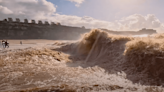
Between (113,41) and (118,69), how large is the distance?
209cm

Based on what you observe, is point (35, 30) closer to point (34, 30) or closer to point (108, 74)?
A: point (34, 30)

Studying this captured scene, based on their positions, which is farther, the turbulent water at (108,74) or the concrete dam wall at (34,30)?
the concrete dam wall at (34,30)

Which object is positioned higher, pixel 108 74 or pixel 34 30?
pixel 34 30

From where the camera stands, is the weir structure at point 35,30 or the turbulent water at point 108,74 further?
the weir structure at point 35,30

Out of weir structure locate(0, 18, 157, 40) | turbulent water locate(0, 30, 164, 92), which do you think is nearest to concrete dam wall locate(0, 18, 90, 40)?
weir structure locate(0, 18, 157, 40)

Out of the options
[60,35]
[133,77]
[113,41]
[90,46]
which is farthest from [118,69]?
[60,35]

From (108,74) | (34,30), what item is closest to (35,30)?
(34,30)

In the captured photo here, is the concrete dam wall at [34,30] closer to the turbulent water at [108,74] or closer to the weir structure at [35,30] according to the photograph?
the weir structure at [35,30]

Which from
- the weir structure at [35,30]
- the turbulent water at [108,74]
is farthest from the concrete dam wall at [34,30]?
the turbulent water at [108,74]

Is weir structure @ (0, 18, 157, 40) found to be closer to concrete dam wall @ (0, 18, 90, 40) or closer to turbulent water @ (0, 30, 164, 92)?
concrete dam wall @ (0, 18, 90, 40)

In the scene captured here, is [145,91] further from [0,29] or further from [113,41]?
[0,29]

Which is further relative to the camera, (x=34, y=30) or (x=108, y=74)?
(x=34, y=30)

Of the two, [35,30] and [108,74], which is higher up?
[35,30]

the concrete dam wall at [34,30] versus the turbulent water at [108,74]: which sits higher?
the concrete dam wall at [34,30]
